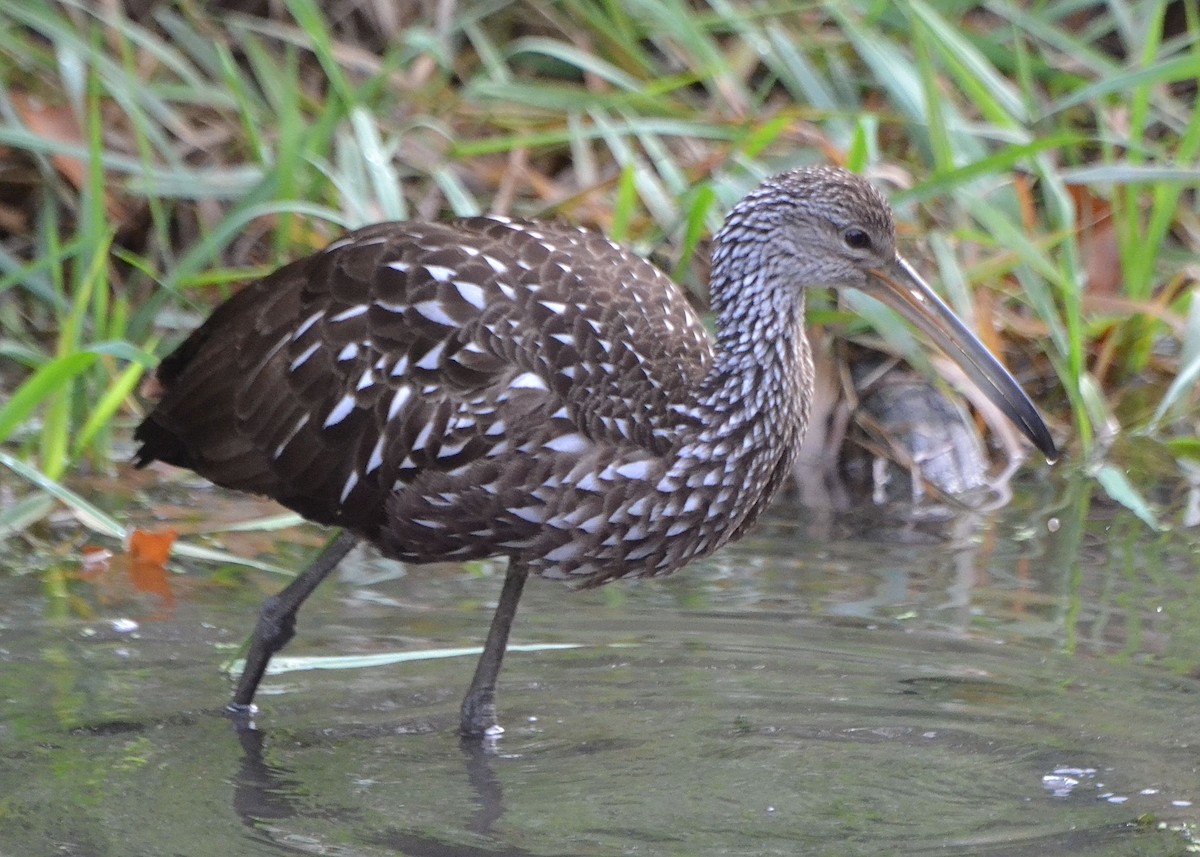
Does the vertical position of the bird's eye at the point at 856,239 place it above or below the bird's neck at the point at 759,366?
above

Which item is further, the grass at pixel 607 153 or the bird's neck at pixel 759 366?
the grass at pixel 607 153

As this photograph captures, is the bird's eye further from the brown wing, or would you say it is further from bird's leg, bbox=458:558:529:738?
bird's leg, bbox=458:558:529:738

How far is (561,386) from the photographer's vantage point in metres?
4.22

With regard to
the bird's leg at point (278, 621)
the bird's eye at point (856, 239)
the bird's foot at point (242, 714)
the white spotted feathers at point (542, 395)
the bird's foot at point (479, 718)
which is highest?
the bird's eye at point (856, 239)

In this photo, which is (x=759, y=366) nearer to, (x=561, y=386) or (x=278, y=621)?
(x=561, y=386)

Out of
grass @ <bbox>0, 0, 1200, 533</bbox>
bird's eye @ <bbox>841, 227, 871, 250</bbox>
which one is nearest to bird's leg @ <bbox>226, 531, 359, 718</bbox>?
grass @ <bbox>0, 0, 1200, 533</bbox>

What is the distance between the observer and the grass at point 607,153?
6.20 m

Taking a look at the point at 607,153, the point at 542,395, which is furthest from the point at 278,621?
the point at 607,153

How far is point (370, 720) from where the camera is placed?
451 centimetres

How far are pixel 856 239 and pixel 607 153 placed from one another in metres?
3.23

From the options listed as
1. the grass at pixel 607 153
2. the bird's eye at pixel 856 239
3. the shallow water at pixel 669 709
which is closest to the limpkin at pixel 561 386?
the bird's eye at pixel 856 239

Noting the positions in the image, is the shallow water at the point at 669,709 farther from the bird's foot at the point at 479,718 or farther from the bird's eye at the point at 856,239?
the bird's eye at the point at 856,239

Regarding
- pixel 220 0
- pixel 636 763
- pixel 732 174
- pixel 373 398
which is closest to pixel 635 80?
pixel 732 174

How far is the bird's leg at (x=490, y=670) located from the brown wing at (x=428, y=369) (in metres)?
0.26
